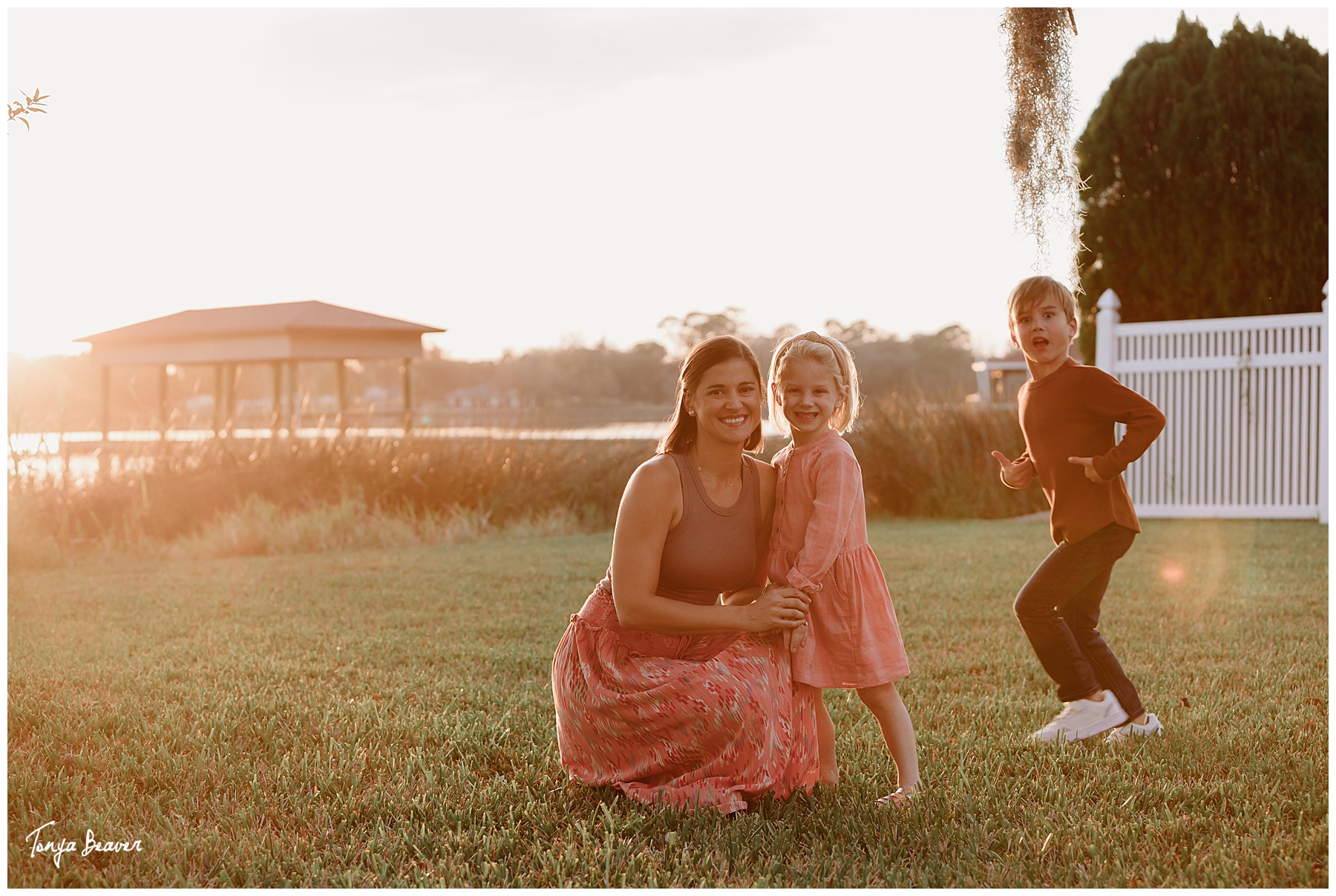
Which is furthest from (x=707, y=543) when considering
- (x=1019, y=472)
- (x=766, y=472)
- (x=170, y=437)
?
(x=170, y=437)

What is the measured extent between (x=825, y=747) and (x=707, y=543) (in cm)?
72

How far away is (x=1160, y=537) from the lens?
338 inches

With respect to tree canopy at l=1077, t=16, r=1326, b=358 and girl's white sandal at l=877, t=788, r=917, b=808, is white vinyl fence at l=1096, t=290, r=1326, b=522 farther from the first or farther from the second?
girl's white sandal at l=877, t=788, r=917, b=808

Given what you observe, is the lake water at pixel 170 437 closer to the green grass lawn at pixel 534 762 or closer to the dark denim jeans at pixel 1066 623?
the green grass lawn at pixel 534 762

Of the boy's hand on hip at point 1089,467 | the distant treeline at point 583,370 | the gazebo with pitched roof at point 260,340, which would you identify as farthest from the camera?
the distant treeline at point 583,370

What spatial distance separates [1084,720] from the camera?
3393 millimetres

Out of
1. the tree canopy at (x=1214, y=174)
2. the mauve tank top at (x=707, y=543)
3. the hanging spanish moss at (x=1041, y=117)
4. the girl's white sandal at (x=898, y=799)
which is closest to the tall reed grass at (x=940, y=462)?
the tree canopy at (x=1214, y=174)

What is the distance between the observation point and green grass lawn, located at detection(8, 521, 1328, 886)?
244 centimetres

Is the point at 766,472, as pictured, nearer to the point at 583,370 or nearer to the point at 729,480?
the point at 729,480

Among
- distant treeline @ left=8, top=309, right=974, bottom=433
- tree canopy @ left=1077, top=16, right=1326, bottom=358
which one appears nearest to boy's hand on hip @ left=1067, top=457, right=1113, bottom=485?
tree canopy @ left=1077, top=16, right=1326, bottom=358

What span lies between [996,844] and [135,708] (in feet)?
9.95

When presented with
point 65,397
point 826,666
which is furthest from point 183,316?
point 826,666

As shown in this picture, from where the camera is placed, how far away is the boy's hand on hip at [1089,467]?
3327 millimetres

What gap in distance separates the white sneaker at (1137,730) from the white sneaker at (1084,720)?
23 millimetres
